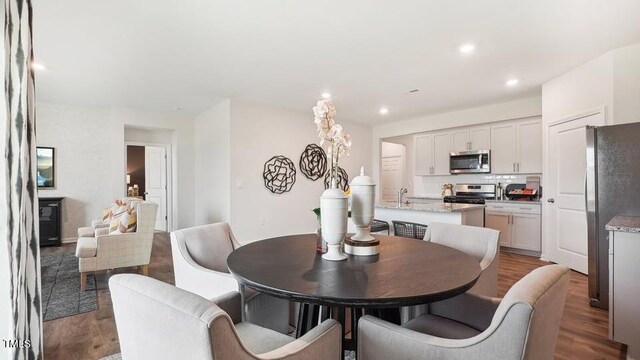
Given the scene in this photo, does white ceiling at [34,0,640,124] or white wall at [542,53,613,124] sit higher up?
white ceiling at [34,0,640,124]

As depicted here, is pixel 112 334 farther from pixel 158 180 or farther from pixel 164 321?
pixel 158 180

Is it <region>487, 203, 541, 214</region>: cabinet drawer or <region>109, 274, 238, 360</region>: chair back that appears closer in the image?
<region>109, 274, 238, 360</region>: chair back

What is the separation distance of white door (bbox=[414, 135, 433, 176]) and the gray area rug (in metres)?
5.54

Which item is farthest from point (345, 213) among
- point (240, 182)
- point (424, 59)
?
point (240, 182)

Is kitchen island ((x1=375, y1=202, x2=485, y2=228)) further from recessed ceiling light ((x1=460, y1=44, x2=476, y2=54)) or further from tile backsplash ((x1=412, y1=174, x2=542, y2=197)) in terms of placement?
tile backsplash ((x1=412, y1=174, x2=542, y2=197))

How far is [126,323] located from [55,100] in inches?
229

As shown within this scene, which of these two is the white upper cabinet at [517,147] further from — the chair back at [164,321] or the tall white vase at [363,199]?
the chair back at [164,321]

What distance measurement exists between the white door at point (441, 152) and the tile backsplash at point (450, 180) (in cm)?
23

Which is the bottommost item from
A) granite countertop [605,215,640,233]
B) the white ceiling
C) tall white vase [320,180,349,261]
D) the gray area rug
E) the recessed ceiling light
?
the gray area rug

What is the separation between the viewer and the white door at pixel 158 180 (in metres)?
6.47

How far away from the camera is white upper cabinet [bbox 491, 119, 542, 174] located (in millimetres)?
4805

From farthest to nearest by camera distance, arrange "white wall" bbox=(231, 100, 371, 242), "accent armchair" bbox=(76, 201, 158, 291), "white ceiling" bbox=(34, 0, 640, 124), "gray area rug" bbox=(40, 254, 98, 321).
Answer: "white wall" bbox=(231, 100, 371, 242)
"accent armchair" bbox=(76, 201, 158, 291)
"gray area rug" bbox=(40, 254, 98, 321)
"white ceiling" bbox=(34, 0, 640, 124)

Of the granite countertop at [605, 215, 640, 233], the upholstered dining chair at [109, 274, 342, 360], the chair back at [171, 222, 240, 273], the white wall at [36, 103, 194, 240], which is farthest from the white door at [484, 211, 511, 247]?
the white wall at [36, 103, 194, 240]

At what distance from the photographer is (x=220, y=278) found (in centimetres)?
164
